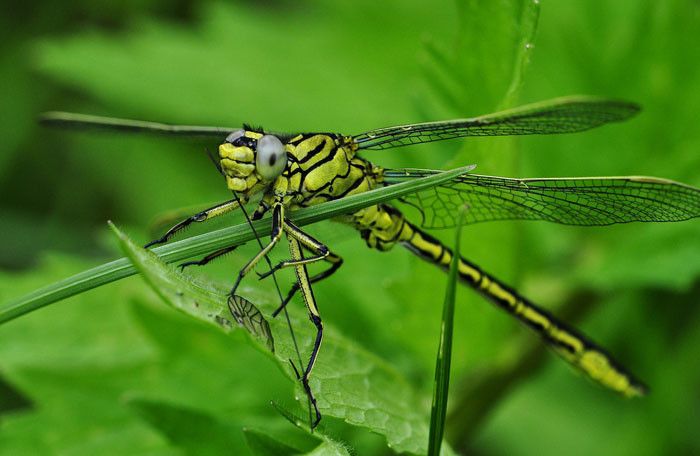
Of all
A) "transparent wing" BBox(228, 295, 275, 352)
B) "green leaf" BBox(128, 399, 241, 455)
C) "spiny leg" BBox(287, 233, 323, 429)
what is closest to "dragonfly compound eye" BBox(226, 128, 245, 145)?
"spiny leg" BBox(287, 233, 323, 429)

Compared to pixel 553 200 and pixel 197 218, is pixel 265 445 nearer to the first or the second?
pixel 197 218

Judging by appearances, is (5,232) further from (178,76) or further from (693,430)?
(693,430)

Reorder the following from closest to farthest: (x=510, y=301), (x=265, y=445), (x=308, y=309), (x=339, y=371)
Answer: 1. (x=265, y=445)
2. (x=339, y=371)
3. (x=308, y=309)
4. (x=510, y=301)

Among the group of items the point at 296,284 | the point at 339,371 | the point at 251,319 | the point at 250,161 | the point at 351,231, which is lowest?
the point at 339,371

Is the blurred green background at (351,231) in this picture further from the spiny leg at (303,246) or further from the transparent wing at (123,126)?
the transparent wing at (123,126)

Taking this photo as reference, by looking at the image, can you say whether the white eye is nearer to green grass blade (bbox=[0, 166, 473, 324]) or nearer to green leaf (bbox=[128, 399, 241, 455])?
green grass blade (bbox=[0, 166, 473, 324])

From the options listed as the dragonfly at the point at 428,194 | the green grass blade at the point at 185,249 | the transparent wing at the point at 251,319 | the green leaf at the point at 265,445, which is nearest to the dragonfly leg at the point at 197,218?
the dragonfly at the point at 428,194

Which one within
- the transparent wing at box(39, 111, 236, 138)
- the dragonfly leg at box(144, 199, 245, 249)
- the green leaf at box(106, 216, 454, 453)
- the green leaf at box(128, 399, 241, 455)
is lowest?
the green leaf at box(128, 399, 241, 455)

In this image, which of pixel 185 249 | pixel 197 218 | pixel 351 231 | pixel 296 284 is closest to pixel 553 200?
pixel 351 231
